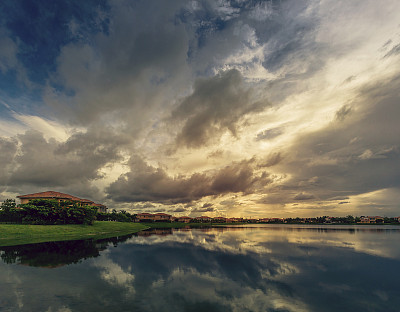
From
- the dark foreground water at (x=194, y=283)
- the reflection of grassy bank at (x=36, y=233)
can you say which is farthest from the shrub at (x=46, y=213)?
the dark foreground water at (x=194, y=283)

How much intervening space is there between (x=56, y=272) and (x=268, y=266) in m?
25.7

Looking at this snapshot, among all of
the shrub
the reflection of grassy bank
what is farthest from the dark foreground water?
the shrub

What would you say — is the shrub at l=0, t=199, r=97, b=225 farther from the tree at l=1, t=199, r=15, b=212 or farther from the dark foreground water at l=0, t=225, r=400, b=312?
the dark foreground water at l=0, t=225, r=400, b=312

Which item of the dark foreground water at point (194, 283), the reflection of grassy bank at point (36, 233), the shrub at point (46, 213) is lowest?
the dark foreground water at point (194, 283)

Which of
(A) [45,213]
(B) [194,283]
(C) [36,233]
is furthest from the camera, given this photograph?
(A) [45,213]

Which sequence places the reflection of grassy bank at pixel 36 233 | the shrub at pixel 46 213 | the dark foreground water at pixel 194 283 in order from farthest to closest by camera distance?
the shrub at pixel 46 213, the reflection of grassy bank at pixel 36 233, the dark foreground water at pixel 194 283

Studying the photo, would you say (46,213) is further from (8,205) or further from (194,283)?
(194,283)

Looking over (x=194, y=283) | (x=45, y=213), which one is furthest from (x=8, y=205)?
(x=194, y=283)

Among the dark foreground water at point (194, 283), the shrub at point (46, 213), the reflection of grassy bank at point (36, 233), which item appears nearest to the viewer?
the dark foreground water at point (194, 283)

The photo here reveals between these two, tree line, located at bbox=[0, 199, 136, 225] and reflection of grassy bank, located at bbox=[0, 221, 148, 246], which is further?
tree line, located at bbox=[0, 199, 136, 225]

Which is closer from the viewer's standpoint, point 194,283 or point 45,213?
point 194,283

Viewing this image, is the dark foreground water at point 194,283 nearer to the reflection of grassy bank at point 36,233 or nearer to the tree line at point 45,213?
the reflection of grassy bank at point 36,233

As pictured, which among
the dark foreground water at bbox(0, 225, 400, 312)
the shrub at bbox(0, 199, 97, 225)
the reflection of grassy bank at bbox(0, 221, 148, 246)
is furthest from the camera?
the shrub at bbox(0, 199, 97, 225)

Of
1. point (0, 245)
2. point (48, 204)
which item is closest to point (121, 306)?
point (0, 245)
